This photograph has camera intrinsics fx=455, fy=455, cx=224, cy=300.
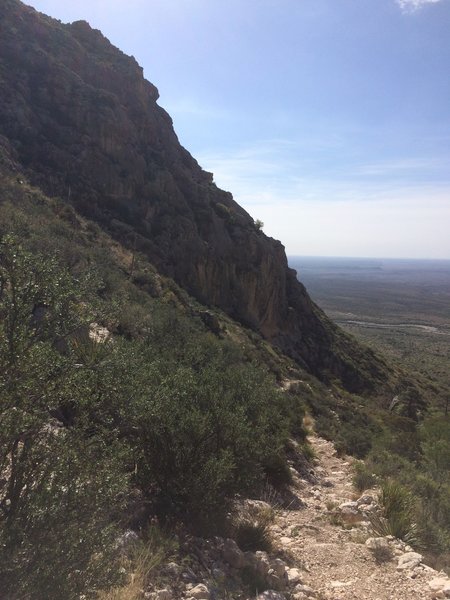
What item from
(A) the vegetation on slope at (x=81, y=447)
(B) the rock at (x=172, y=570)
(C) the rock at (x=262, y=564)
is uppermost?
(A) the vegetation on slope at (x=81, y=447)

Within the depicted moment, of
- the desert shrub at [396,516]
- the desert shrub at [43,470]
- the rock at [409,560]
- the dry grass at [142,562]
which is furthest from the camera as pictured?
the desert shrub at [396,516]

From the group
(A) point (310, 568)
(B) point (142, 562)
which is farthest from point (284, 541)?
(B) point (142, 562)

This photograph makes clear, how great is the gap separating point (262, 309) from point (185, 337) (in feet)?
94.0

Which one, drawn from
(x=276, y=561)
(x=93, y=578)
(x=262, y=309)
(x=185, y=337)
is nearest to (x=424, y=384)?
(x=262, y=309)

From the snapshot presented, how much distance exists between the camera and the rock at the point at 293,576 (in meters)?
6.01

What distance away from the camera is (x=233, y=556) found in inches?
240

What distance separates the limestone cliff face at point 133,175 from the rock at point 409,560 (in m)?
30.7

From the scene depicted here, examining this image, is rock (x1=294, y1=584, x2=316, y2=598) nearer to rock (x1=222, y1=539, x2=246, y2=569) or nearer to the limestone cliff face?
rock (x1=222, y1=539, x2=246, y2=569)

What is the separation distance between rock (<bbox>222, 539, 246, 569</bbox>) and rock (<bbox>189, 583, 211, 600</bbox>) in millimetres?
982

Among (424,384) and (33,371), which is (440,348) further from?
(33,371)

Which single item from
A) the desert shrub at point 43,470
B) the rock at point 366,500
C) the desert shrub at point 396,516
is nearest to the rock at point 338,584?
the desert shrub at point 396,516

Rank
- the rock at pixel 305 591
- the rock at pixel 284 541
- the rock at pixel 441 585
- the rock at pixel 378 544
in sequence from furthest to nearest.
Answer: the rock at pixel 284 541, the rock at pixel 378 544, the rock at pixel 441 585, the rock at pixel 305 591

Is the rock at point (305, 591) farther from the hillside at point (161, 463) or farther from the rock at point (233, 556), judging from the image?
the rock at point (233, 556)

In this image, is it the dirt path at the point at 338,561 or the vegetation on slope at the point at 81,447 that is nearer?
the vegetation on slope at the point at 81,447
